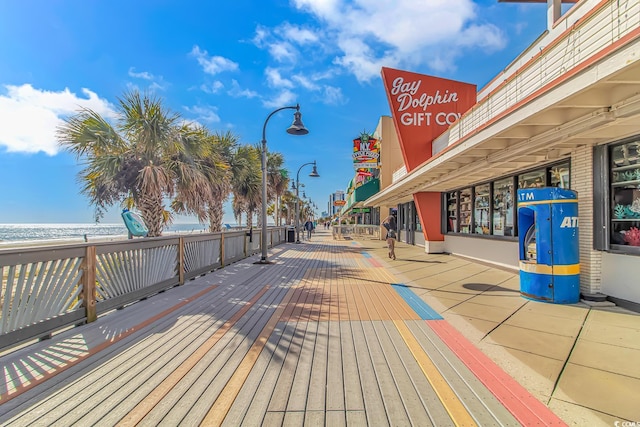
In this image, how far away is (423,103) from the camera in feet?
36.6

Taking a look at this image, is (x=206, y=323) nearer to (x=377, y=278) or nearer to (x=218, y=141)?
(x=377, y=278)

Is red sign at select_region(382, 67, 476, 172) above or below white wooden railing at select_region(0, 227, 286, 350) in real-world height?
above

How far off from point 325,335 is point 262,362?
3.12 ft

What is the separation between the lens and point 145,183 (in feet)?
23.7

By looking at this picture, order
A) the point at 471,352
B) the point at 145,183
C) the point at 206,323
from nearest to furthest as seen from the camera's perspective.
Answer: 1. the point at 471,352
2. the point at 206,323
3. the point at 145,183

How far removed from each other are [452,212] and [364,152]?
815 centimetres

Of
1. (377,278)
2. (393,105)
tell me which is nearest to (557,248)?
(377,278)

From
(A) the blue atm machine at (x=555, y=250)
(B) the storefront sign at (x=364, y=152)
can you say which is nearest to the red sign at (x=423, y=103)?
(A) the blue atm machine at (x=555, y=250)

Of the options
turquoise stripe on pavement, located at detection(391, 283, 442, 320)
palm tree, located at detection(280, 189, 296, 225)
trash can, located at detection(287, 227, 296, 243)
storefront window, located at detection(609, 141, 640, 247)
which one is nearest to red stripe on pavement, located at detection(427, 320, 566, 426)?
turquoise stripe on pavement, located at detection(391, 283, 442, 320)

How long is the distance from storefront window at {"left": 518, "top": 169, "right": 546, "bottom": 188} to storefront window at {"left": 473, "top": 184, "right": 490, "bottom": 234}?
152cm

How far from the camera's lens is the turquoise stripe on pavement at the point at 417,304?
4.39 m

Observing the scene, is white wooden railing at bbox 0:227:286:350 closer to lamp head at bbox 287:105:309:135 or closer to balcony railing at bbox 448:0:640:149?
lamp head at bbox 287:105:309:135

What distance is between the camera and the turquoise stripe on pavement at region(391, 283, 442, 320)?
14.4 feet

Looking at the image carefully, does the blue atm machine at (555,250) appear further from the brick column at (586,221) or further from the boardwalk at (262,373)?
the boardwalk at (262,373)
